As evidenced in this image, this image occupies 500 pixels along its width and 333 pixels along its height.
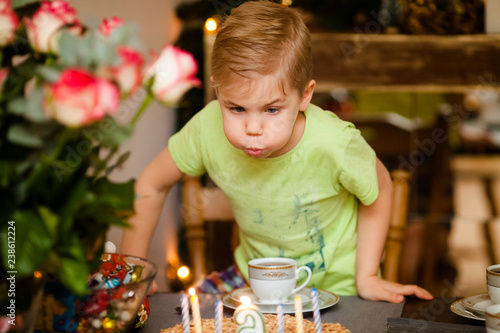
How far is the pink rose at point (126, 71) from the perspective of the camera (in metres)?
0.54

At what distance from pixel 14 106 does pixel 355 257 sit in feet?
3.04

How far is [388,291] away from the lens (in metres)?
1.09

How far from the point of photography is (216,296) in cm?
111

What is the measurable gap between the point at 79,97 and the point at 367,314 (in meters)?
0.67

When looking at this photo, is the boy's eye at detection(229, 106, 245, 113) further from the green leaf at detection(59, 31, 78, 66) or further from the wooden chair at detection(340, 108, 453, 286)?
the wooden chair at detection(340, 108, 453, 286)

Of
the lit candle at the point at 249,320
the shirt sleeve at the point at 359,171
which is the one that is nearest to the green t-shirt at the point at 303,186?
the shirt sleeve at the point at 359,171

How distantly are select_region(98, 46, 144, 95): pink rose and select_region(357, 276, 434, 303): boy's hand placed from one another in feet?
2.31

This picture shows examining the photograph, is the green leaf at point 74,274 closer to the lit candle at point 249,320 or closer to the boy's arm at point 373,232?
the lit candle at point 249,320

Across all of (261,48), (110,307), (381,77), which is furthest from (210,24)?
(110,307)

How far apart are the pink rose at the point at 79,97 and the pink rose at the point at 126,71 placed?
4 cm

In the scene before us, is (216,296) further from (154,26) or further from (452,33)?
(452,33)

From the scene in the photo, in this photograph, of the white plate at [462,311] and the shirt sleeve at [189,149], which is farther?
the shirt sleeve at [189,149]

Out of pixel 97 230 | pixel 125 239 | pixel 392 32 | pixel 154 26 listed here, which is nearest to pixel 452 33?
pixel 392 32

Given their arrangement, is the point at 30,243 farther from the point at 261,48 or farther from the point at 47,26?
the point at 261,48
